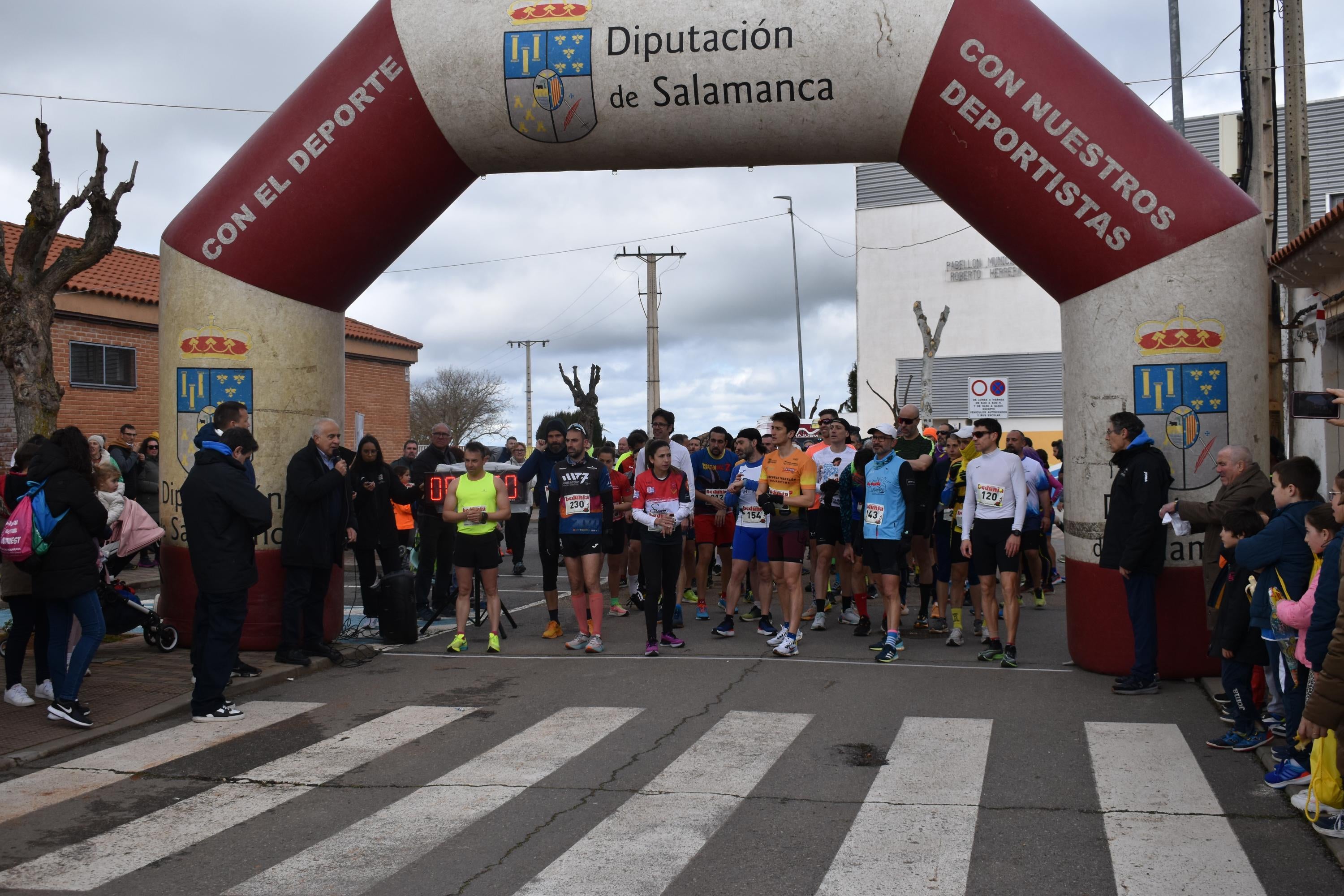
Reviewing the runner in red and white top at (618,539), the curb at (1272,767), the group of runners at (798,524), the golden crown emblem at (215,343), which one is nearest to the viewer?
the curb at (1272,767)

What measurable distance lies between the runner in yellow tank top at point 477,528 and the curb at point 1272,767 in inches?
223

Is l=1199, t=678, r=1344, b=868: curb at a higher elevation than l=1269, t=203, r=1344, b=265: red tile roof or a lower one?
lower

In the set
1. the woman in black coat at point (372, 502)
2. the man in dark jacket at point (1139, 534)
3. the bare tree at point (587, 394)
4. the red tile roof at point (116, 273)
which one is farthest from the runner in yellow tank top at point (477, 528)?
the bare tree at point (587, 394)

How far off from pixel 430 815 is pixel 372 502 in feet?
21.5

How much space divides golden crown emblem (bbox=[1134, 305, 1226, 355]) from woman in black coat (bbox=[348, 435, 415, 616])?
702cm

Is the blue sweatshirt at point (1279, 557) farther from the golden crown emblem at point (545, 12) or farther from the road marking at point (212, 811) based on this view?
the golden crown emblem at point (545, 12)

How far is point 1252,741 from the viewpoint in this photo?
21.8ft

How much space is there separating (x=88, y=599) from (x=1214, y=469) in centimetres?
789

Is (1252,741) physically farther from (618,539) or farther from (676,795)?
(618,539)

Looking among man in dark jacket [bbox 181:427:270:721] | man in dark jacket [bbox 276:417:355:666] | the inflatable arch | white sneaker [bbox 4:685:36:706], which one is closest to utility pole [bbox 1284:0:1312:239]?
the inflatable arch

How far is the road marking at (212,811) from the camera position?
16.1ft

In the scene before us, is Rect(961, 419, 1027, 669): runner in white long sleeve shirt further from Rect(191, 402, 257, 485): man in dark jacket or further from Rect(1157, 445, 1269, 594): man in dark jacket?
Rect(191, 402, 257, 485): man in dark jacket

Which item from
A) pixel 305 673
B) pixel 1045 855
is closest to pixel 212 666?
pixel 305 673

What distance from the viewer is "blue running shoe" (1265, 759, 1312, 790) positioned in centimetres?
583
